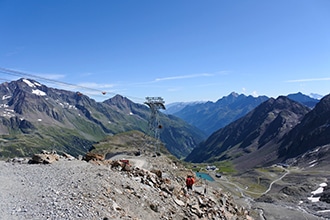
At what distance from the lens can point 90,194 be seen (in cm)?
2761

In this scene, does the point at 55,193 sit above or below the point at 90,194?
above

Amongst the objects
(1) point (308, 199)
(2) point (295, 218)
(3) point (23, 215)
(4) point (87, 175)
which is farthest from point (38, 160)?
(1) point (308, 199)

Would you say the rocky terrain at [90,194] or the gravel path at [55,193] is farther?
the rocky terrain at [90,194]

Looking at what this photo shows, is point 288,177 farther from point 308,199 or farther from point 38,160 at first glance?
point 38,160

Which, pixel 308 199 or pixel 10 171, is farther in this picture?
pixel 308 199

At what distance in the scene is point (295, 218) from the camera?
322ft

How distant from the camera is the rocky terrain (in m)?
24.0

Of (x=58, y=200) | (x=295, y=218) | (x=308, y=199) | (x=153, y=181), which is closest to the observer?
(x=58, y=200)

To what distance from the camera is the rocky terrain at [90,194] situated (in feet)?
78.8

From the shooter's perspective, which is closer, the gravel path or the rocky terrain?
the gravel path

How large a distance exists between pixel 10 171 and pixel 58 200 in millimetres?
9846

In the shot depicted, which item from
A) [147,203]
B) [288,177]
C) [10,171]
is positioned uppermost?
[10,171]

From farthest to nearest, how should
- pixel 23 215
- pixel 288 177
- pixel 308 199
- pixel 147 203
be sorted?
pixel 288 177
pixel 308 199
pixel 147 203
pixel 23 215

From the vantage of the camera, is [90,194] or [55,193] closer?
[55,193]
